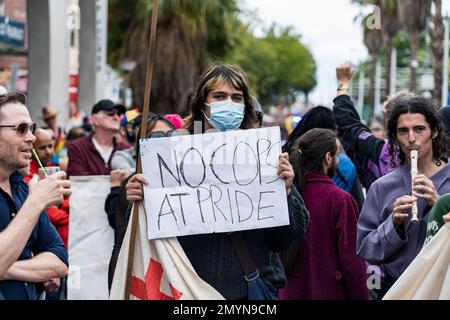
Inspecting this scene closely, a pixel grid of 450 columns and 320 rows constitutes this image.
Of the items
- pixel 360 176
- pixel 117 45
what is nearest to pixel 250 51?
pixel 117 45

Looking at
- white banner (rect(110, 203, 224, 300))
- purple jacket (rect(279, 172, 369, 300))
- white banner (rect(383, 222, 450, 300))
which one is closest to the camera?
white banner (rect(383, 222, 450, 300))

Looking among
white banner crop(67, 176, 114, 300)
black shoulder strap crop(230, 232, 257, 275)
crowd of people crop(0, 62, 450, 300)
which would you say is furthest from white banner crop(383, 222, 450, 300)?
white banner crop(67, 176, 114, 300)

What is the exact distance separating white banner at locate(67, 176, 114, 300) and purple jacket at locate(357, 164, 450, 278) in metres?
2.52

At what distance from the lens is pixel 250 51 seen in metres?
103

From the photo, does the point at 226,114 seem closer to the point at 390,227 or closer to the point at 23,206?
the point at 390,227

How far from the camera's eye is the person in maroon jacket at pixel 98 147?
8.13 m

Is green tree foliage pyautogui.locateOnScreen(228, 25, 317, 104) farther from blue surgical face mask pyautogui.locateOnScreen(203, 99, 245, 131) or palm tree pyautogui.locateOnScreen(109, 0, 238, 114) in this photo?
blue surgical face mask pyautogui.locateOnScreen(203, 99, 245, 131)

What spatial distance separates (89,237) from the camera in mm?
6758

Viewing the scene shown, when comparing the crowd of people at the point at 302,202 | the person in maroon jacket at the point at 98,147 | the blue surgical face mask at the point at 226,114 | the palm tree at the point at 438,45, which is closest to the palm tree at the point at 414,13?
the palm tree at the point at 438,45

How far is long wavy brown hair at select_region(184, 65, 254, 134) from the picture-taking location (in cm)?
431

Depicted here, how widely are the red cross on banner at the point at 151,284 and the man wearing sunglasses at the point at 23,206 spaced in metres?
0.32

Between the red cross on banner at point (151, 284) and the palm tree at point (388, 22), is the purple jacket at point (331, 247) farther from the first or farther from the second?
the palm tree at point (388, 22)
